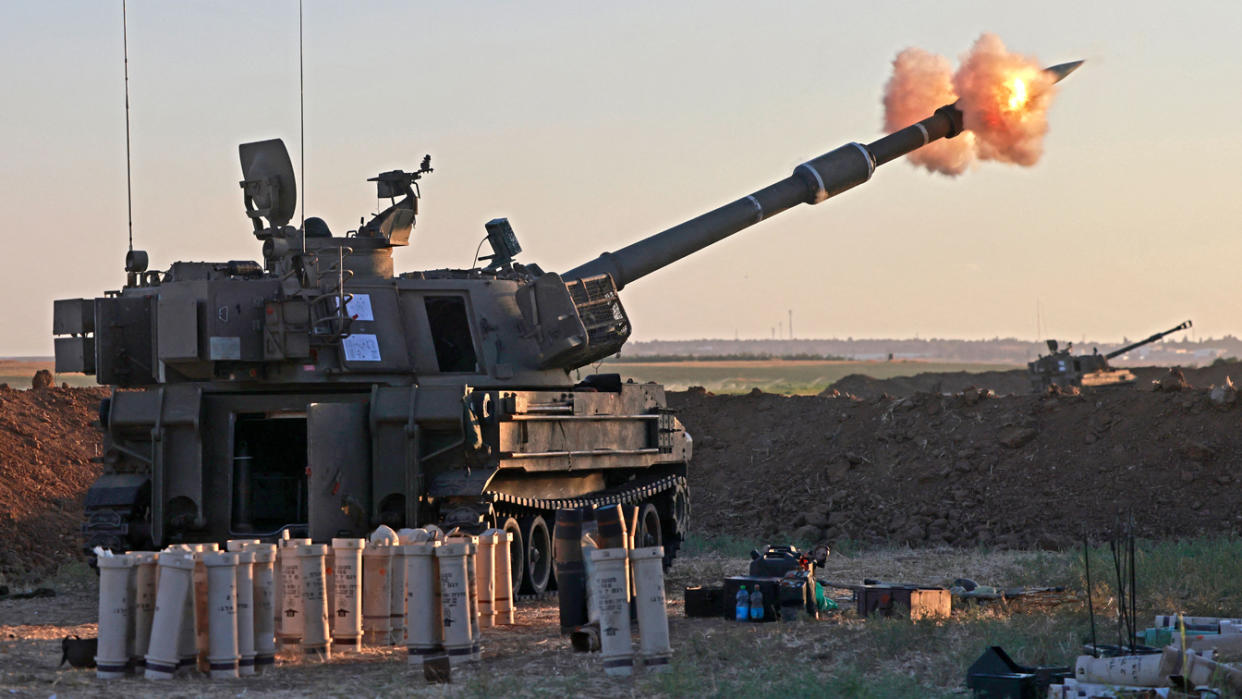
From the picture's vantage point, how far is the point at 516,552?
49.3 feet

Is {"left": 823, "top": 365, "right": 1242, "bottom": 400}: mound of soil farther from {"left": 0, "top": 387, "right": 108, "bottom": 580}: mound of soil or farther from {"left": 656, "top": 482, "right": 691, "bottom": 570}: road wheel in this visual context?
{"left": 656, "top": 482, "right": 691, "bottom": 570}: road wheel

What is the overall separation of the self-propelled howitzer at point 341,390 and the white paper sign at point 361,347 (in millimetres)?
12

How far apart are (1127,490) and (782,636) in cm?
1249

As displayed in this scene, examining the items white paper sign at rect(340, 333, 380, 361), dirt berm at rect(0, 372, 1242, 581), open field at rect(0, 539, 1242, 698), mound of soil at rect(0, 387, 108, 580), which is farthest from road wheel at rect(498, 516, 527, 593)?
dirt berm at rect(0, 372, 1242, 581)

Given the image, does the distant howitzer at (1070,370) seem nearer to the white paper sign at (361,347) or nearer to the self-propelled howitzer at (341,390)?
the self-propelled howitzer at (341,390)

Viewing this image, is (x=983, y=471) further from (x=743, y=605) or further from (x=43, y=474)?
(x=43, y=474)

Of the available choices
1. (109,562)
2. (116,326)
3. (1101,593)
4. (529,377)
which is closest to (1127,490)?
(1101,593)

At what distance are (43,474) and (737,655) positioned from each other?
1540 centimetres

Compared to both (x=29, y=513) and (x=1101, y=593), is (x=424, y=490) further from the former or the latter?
(x=29, y=513)

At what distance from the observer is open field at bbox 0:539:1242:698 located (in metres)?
9.76

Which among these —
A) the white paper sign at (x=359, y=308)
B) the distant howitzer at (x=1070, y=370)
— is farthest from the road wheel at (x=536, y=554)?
the distant howitzer at (x=1070, y=370)

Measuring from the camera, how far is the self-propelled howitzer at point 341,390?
1392cm

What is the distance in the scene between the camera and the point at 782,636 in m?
11.7

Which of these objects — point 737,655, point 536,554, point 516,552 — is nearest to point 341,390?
point 516,552
